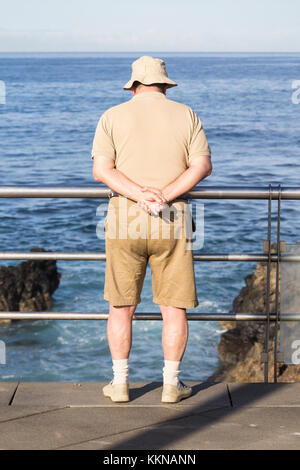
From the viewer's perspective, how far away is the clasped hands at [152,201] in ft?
12.8

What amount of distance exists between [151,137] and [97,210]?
964 mm

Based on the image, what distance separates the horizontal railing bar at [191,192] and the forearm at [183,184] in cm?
32

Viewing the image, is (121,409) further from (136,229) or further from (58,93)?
(58,93)

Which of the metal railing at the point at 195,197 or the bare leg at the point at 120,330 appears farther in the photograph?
the metal railing at the point at 195,197

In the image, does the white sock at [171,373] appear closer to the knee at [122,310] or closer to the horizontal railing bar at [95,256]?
the knee at [122,310]

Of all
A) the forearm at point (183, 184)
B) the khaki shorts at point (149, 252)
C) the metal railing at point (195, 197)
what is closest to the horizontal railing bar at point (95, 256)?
the metal railing at point (195, 197)

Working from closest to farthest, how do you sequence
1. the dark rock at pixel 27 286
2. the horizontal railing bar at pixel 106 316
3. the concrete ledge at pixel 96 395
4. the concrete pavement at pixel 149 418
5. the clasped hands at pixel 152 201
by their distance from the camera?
the concrete pavement at pixel 149 418, the clasped hands at pixel 152 201, the concrete ledge at pixel 96 395, the horizontal railing bar at pixel 106 316, the dark rock at pixel 27 286

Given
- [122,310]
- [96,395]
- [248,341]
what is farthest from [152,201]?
[248,341]

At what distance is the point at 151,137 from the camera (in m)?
3.97

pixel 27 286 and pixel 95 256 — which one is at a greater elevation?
pixel 95 256

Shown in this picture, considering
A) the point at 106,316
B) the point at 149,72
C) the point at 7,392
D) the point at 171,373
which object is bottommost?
the point at 7,392

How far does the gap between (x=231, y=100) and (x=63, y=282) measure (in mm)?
61574

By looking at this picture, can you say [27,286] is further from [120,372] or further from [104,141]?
[104,141]

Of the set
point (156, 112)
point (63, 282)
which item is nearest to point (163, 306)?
point (156, 112)
